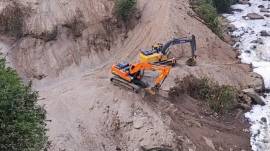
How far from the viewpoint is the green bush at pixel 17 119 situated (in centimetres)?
1356

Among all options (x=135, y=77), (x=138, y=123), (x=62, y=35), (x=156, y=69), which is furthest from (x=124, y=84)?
(x=62, y=35)

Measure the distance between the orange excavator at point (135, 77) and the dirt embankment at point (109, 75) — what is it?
14.0 inches

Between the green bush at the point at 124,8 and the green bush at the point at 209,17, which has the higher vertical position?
the green bush at the point at 124,8

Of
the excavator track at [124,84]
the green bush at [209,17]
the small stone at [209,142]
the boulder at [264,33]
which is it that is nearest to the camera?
the small stone at [209,142]

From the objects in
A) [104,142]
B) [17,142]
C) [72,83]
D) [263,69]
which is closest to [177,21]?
[263,69]

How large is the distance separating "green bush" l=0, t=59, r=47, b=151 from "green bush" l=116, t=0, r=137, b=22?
1051 centimetres

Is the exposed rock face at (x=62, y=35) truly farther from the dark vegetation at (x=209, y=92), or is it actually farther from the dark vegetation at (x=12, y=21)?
the dark vegetation at (x=209, y=92)

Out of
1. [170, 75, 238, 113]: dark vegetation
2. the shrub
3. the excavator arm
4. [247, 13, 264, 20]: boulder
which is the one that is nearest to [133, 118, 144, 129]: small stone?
the excavator arm

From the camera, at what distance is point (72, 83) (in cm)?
2127

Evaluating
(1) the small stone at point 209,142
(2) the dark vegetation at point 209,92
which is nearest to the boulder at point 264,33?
(2) the dark vegetation at point 209,92

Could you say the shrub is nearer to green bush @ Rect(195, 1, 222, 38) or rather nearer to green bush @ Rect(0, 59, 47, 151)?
green bush @ Rect(195, 1, 222, 38)

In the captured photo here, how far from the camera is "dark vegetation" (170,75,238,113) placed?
2147cm

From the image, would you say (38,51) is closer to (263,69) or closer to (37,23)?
(37,23)

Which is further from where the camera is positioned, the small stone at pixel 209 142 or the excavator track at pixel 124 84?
the excavator track at pixel 124 84
